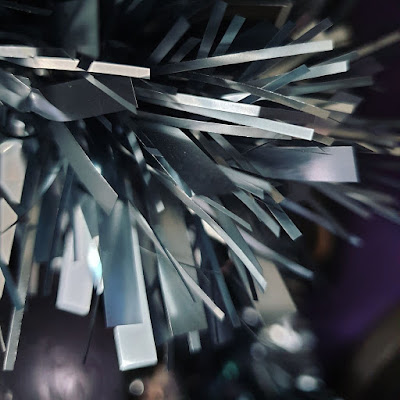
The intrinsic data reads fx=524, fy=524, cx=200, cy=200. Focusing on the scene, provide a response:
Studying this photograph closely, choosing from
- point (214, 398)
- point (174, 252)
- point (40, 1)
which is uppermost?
point (40, 1)

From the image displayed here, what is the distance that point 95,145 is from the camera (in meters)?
0.27

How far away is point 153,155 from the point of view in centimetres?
26

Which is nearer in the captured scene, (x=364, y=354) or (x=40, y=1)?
(x=40, y=1)

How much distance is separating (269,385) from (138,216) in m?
0.15

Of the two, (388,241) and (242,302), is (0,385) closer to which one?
(242,302)

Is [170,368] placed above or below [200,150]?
below

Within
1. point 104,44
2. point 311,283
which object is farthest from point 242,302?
point 104,44

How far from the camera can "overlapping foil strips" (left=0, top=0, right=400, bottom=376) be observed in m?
0.24

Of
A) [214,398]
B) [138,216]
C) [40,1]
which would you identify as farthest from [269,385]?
[40,1]

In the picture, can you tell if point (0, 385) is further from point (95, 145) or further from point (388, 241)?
point (388, 241)

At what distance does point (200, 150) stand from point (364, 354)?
0.63 feet

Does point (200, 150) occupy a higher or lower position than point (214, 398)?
higher

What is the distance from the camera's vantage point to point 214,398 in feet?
1.10

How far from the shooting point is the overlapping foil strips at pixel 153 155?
0.24m
